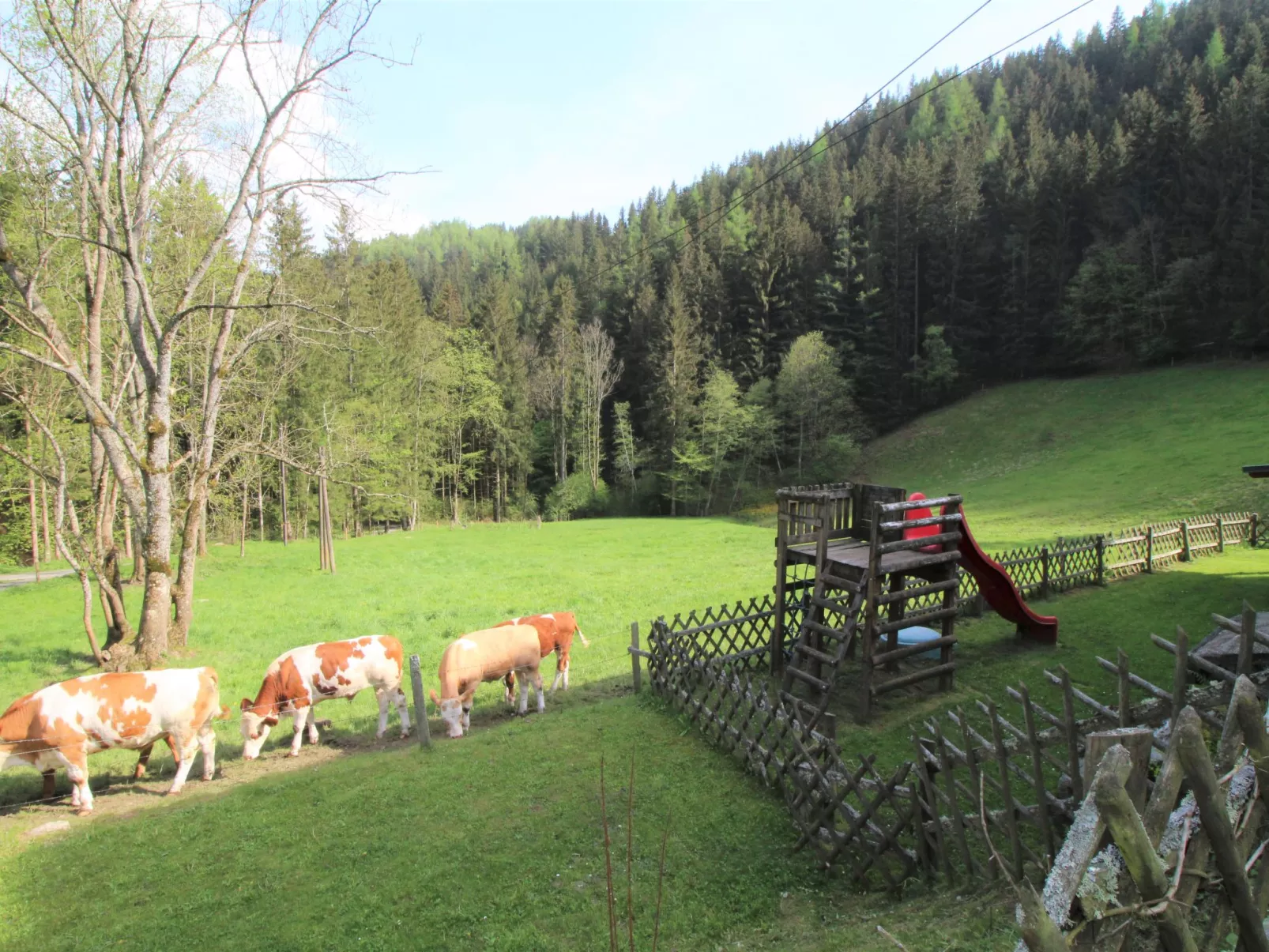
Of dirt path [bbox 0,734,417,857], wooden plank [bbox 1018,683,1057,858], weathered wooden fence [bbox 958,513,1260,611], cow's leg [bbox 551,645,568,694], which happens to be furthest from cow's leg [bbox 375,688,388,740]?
weathered wooden fence [bbox 958,513,1260,611]

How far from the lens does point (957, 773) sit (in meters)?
7.44

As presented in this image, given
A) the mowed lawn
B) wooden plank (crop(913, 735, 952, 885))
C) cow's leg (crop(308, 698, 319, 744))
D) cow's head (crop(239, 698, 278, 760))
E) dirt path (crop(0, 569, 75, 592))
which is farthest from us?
dirt path (crop(0, 569, 75, 592))

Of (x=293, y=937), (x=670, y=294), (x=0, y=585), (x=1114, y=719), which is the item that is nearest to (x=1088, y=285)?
(x=670, y=294)

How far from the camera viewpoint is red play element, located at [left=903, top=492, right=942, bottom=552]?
10234mm

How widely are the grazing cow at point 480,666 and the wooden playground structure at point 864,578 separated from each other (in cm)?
414

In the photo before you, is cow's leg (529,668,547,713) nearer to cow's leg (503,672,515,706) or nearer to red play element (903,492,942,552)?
cow's leg (503,672,515,706)

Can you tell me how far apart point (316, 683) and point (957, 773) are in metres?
8.90

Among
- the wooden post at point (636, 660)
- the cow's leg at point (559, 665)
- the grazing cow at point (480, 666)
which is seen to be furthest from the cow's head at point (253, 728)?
the wooden post at point (636, 660)

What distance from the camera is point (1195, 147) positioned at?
4791 cm

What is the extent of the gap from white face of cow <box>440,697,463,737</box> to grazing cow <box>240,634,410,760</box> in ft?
2.51

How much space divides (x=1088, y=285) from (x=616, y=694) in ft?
177

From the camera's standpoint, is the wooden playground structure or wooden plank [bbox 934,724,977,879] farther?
the wooden playground structure

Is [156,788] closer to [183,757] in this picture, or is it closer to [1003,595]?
[183,757]

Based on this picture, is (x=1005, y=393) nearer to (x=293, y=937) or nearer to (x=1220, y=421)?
(x=1220, y=421)
